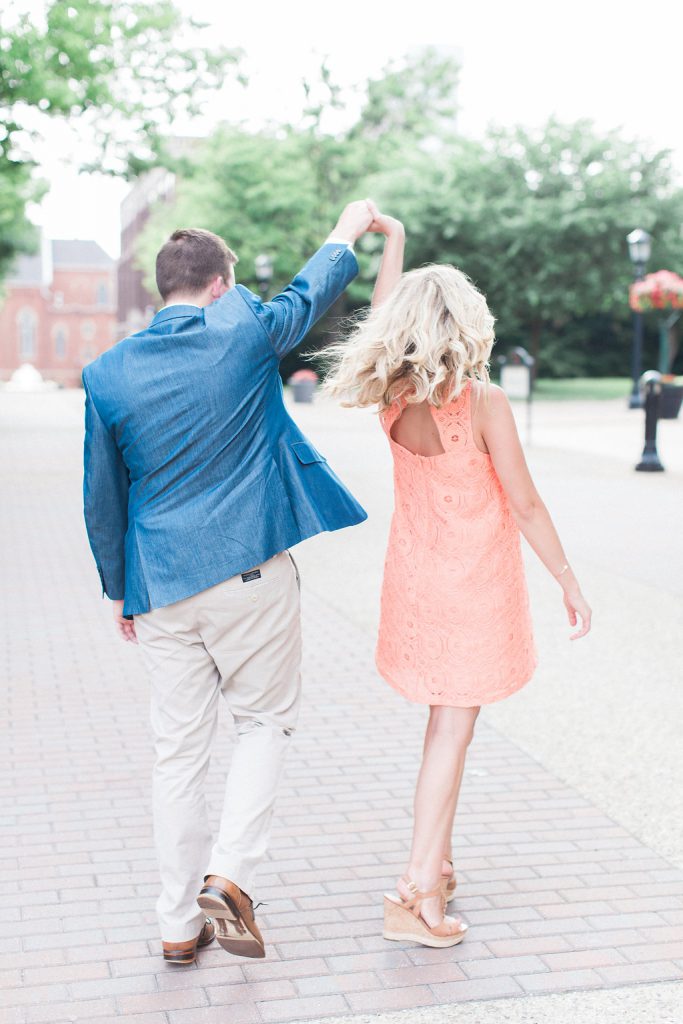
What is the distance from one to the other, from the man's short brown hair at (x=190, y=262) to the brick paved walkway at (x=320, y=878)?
175cm

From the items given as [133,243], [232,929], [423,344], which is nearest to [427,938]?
[232,929]

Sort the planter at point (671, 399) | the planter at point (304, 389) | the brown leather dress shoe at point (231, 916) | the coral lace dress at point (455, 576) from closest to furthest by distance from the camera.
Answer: the brown leather dress shoe at point (231, 916)
the coral lace dress at point (455, 576)
the planter at point (671, 399)
the planter at point (304, 389)

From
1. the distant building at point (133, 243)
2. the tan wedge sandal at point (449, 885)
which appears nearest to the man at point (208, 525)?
the tan wedge sandal at point (449, 885)

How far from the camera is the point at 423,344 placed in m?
3.21

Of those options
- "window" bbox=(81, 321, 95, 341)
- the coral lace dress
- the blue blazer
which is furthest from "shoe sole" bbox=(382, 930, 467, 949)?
"window" bbox=(81, 321, 95, 341)

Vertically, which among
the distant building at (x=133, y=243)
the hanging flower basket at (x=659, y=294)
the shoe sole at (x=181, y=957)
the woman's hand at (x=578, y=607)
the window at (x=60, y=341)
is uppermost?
the woman's hand at (x=578, y=607)

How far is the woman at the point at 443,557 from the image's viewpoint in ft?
11.0

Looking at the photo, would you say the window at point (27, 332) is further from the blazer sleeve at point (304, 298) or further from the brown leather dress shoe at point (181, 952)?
the brown leather dress shoe at point (181, 952)

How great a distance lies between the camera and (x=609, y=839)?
433 centimetres

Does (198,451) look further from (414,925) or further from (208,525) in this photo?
(414,925)

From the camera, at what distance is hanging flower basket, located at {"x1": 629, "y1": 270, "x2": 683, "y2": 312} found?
25.0 m

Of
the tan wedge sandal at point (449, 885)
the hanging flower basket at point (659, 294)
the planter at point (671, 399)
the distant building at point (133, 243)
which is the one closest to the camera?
the tan wedge sandal at point (449, 885)

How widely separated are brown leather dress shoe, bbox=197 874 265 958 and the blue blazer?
0.72 meters

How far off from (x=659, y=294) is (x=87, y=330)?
284 ft
